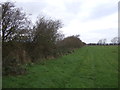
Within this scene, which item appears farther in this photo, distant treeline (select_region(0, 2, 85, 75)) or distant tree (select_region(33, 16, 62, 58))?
distant tree (select_region(33, 16, 62, 58))

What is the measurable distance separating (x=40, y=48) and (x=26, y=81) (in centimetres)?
1291

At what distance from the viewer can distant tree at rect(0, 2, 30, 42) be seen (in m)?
17.2

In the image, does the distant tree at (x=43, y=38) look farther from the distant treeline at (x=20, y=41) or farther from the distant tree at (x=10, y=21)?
the distant tree at (x=10, y=21)

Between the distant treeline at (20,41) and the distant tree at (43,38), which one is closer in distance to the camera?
the distant treeline at (20,41)

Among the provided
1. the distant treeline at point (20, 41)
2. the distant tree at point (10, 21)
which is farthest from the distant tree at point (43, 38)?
the distant tree at point (10, 21)

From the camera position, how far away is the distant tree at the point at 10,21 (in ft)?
56.3

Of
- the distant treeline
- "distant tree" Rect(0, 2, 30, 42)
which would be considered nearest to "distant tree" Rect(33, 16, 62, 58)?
the distant treeline

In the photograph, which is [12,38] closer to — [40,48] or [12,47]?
[12,47]

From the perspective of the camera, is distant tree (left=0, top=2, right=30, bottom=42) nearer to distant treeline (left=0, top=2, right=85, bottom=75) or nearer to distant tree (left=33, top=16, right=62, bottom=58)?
distant treeline (left=0, top=2, right=85, bottom=75)

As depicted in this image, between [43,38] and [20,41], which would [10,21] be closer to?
[20,41]

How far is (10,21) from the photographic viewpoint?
17594 mm

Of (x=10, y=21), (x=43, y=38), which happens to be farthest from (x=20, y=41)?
(x=43, y=38)

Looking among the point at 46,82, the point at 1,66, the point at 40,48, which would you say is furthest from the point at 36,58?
the point at 46,82

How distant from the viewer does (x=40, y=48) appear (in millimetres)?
24906
